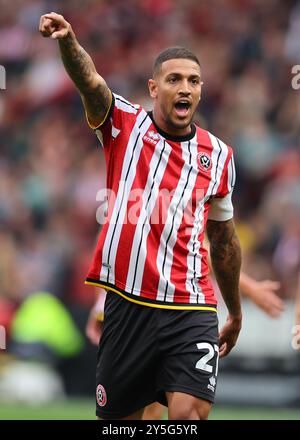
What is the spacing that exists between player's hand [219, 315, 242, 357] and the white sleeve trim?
2.01 feet

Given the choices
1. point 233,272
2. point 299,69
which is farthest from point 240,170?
point 233,272

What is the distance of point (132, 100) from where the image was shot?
13531 mm

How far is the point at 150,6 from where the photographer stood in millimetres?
14836

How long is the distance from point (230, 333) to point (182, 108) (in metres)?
1.39

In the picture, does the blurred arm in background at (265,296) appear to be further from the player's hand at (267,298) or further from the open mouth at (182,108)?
the open mouth at (182,108)

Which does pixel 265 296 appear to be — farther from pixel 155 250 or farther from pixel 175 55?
pixel 175 55

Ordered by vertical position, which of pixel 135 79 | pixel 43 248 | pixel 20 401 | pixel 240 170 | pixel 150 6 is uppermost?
pixel 150 6

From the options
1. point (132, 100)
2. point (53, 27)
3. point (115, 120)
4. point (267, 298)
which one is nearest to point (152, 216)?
point (115, 120)

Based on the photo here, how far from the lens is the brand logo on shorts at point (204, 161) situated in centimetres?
588

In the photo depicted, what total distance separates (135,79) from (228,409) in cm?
532

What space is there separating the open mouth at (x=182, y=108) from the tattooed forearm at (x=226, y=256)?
715 millimetres

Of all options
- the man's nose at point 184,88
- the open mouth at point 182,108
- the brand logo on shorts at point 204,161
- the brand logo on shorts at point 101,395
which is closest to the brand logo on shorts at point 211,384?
the brand logo on shorts at point 101,395

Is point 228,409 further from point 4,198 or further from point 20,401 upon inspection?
point 4,198

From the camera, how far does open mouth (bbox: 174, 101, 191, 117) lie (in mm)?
5781
